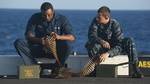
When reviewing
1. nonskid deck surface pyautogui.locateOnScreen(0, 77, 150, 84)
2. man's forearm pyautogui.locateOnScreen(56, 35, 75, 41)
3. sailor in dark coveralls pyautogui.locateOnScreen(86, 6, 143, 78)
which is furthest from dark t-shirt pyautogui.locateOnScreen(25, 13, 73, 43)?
nonskid deck surface pyautogui.locateOnScreen(0, 77, 150, 84)

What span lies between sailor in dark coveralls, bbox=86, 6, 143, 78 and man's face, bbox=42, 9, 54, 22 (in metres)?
0.70

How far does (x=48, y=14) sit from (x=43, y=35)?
38 cm

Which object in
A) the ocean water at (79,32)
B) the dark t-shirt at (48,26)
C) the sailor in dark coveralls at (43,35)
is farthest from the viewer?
the ocean water at (79,32)

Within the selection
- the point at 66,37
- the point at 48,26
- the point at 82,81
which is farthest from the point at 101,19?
the point at 82,81

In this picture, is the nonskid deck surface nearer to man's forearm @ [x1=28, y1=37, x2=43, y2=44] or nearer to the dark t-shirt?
man's forearm @ [x1=28, y1=37, x2=43, y2=44]

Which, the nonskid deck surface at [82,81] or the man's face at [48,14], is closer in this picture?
the nonskid deck surface at [82,81]

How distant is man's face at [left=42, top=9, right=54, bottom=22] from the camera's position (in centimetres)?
1251

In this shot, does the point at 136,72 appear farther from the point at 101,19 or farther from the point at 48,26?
the point at 48,26

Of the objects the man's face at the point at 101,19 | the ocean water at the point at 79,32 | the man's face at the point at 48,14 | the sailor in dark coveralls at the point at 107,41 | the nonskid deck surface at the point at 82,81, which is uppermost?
the man's face at the point at 48,14

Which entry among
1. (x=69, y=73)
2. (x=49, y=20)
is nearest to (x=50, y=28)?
(x=49, y=20)

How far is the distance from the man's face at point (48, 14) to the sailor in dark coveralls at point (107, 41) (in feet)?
2.30

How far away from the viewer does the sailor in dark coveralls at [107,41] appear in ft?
40.9

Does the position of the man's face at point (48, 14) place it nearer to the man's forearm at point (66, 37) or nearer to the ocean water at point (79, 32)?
the man's forearm at point (66, 37)

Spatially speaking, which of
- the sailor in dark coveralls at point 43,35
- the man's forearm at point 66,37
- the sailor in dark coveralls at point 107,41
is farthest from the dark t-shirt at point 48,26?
the sailor in dark coveralls at point 107,41
